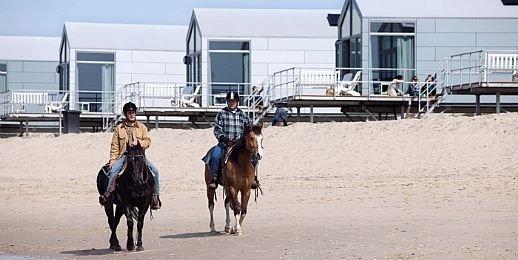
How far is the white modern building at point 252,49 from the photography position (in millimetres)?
40344

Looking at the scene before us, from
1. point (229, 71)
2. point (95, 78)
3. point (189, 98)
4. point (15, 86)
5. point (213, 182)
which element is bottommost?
point (213, 182)

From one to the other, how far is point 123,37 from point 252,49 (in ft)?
19.8

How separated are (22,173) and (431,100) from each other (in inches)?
424

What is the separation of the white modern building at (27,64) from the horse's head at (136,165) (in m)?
33.9

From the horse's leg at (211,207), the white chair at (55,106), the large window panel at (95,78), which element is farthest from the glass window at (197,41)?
the horse's leg at (211,207)

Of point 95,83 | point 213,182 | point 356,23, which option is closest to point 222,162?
point 213,182

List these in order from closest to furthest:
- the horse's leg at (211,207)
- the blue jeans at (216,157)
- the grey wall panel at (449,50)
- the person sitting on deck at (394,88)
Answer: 1. the blue jeans at (216,157)
2. the horse's leg at (211,207)
3. the person sitting on deck at (394,88)
4. the grey wall panel at (449,50)

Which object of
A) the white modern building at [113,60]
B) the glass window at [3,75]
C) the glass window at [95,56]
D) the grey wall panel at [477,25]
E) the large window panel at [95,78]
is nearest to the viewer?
the grey wall panel at [477,25]

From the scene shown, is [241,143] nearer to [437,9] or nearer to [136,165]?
[136,165]

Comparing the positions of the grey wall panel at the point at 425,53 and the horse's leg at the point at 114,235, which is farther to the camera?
the grey wall panel at the point at 425,53

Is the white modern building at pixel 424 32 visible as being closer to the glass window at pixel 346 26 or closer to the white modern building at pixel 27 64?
the glass window at pixel 346 26

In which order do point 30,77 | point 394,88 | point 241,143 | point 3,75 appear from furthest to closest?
point 30,77
point 3,75
point 394,88
point 241,143

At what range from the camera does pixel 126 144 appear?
13.9 m

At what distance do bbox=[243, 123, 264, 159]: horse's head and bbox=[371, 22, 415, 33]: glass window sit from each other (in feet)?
69.5
